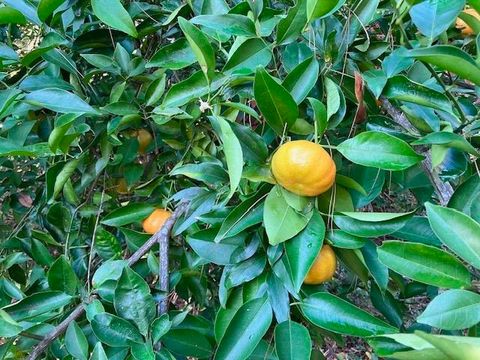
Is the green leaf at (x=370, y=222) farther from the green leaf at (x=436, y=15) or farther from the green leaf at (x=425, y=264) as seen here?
the green leaf at (x=436, y=15)

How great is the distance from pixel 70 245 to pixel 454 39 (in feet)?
2.54

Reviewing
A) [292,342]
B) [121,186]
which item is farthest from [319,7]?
[121,186]

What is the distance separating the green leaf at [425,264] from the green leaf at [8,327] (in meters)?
0.41

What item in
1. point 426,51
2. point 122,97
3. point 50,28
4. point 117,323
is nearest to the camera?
point 426,51

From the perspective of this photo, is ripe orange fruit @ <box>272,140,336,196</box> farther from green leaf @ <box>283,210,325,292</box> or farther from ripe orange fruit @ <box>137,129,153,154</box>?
ripe orange fruit @ <box>137,129,153,154</box>

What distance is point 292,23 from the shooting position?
63 cm

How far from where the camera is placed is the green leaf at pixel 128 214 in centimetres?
86

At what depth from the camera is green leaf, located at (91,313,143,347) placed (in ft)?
1.99

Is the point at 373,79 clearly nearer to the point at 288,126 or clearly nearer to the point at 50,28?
the point at 288,126

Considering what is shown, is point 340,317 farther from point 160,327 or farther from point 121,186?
point 121,186

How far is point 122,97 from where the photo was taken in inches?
36.8

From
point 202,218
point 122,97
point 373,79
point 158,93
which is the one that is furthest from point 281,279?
point 122,97

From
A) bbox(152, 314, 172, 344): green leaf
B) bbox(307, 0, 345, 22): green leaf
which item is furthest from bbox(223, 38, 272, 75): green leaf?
bbox(152, 314, 172, 344): green leaf

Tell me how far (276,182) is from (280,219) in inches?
2.1
